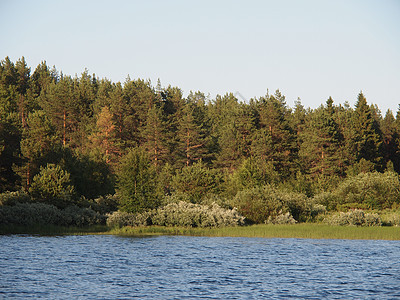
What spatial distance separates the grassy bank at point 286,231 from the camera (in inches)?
1698

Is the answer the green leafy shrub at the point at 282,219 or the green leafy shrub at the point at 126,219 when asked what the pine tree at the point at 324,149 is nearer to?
the green leafy shrub at the point at 282,219

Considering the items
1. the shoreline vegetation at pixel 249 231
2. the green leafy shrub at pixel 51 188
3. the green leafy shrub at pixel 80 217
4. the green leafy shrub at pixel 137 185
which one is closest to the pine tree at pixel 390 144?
the shoreline vegetation at pixel 249 231

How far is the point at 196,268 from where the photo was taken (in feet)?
97.4

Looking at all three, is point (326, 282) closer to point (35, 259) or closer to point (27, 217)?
point (35, 259)

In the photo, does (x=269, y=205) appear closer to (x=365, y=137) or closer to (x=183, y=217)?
(x=183, y=217)

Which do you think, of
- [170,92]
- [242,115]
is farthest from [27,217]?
[170,92]

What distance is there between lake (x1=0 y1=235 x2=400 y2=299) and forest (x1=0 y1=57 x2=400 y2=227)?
27.0ft

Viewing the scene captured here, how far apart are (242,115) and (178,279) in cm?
6949

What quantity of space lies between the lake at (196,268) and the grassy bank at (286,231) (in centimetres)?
209

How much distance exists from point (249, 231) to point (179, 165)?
43.8m

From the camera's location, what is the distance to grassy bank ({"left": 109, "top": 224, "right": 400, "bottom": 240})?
43.1 meters

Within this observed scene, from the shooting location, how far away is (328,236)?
144 feet

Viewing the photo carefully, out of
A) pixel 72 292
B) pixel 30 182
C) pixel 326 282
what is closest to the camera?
pixel 72 292

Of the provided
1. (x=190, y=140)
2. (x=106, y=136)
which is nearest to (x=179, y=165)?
(x=190, y=140)
